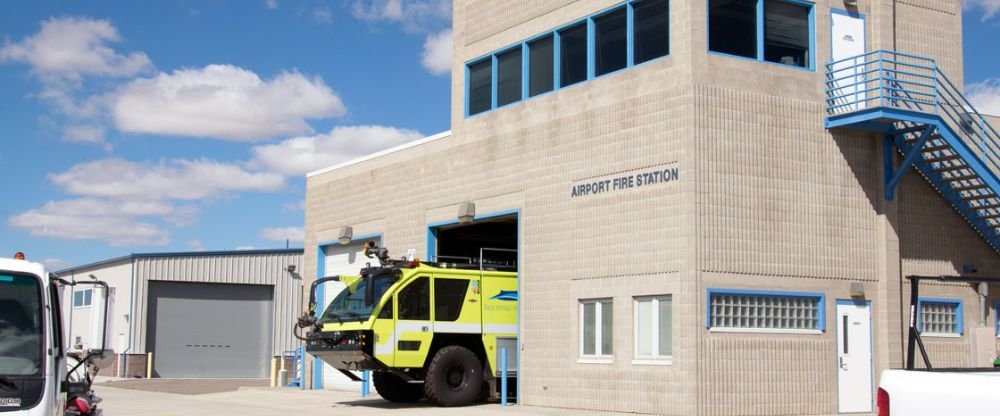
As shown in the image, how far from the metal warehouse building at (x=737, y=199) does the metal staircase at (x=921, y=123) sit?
0.05 m

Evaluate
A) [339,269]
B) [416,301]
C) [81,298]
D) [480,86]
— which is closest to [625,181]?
[416,301]

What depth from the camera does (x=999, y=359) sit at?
63.2 ft

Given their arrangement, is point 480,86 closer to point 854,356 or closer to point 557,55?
point 557,55

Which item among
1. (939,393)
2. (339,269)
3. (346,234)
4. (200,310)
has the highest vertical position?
(346,234)

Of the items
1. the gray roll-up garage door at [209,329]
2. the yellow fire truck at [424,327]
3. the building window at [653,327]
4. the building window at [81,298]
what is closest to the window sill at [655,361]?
the building window at [653,327]

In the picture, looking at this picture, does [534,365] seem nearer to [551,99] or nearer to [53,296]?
[551,99]

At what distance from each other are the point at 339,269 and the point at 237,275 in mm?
15789

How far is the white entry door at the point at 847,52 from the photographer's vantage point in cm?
2006

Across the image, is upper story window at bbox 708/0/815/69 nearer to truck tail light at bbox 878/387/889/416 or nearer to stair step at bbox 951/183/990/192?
stair step at bbox 951/183/990/192

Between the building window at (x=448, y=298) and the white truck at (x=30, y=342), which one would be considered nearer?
the white truck at (x=30, y=342)

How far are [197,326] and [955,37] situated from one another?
2973 centimetres

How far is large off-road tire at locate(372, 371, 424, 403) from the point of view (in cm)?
2231

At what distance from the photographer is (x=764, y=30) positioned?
19.6 metres

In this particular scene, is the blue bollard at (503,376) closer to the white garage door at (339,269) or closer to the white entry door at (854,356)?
the white entry door at (854,356)
